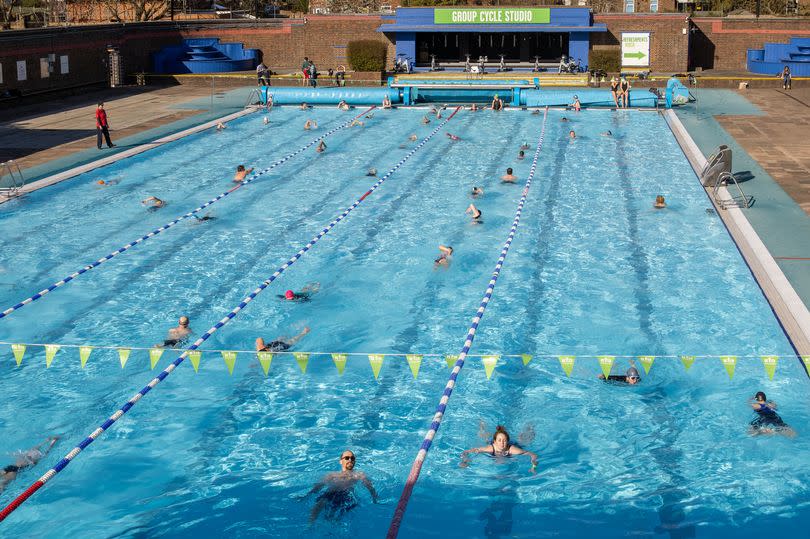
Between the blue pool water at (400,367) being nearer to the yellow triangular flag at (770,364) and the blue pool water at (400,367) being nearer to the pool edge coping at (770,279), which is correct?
the pool edge coping at (770,279)

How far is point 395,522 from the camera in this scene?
9.66 meters

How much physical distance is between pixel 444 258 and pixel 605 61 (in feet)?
107

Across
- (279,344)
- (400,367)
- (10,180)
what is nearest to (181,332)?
(279,344)

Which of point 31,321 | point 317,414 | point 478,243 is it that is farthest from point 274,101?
point 317,414

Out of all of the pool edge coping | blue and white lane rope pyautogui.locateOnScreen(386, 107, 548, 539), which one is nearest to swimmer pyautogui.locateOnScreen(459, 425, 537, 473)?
blue and white lane rope pyautogui.locateOnScreen(386, 107, 548, 539)

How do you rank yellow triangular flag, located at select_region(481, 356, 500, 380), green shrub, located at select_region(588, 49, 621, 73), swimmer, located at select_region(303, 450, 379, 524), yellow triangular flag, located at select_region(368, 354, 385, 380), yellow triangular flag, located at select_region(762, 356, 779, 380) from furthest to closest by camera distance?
green shrub, located at select_region(588, 49, 621, 73) < yellow triangular flag, located at select_region(368, 354, 385, 380) < yellow triangular flag, located at select_region(481, 356, 500, 380) < yellow triangular flag, located at select_region(762, 356, 779, 380) < swimmer, located at select_region(303, 450, 379, 524)

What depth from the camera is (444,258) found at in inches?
762

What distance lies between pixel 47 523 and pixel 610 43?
147ft

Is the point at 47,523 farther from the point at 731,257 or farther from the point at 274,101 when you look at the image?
the point at 274,101

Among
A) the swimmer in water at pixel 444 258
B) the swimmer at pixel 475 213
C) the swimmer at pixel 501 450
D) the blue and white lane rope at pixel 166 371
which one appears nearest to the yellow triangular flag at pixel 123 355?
the blue and white lane rope at pixel 166 371

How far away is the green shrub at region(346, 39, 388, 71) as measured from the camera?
48844mm

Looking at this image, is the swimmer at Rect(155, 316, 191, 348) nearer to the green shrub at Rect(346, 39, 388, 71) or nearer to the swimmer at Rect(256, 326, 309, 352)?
the swimmer at Rect(256, 326, 309, 352)

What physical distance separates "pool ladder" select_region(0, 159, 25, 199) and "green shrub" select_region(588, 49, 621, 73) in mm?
31942

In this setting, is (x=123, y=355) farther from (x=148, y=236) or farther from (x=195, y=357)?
(x=148, y=236)
